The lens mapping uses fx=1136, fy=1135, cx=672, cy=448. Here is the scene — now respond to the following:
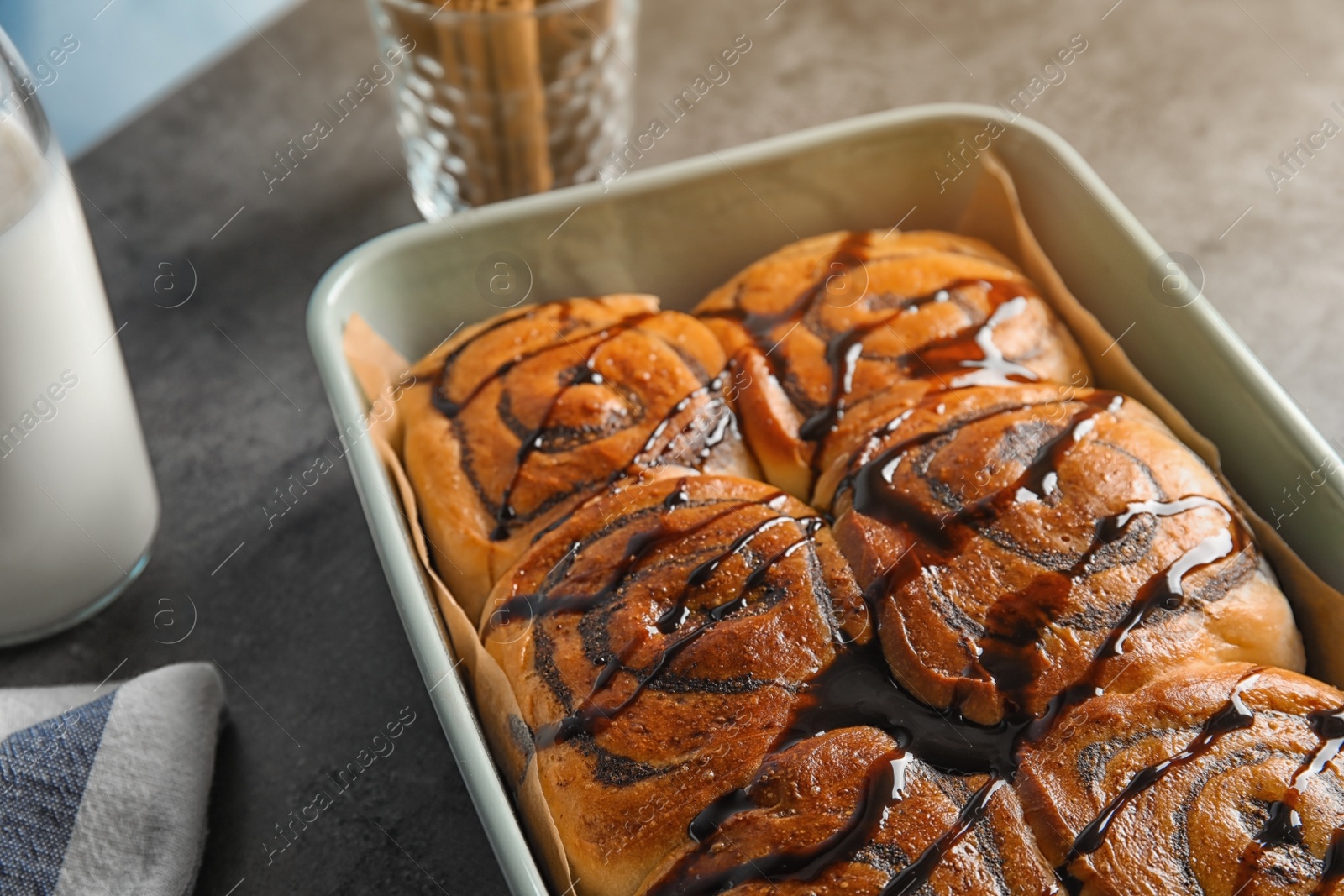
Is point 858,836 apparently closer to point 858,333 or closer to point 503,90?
point 858,333

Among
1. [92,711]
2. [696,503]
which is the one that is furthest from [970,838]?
[92,711]

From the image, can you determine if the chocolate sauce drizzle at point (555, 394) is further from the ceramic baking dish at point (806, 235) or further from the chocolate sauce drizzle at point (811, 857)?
the chocolate sauce drizzle at point (811, 857)

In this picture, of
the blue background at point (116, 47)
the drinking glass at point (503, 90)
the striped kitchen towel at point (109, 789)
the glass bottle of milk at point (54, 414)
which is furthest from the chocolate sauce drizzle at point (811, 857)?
the blue background at point (116, 47)

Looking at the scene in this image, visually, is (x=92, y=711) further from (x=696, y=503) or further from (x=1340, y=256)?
(x=1340, y=256)

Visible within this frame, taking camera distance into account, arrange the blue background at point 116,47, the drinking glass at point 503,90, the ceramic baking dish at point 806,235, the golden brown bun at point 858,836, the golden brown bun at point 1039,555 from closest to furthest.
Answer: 1. the golden brown bun at point 858,836
2. the golden brown bun at point 1039,555
3. the ceramic baking dish at point 806,235
4. the drinking glass at point 503,90
5. the blue background at point 116,47

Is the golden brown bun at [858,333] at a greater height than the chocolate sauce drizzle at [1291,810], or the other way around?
the golden brown bun at [858,333]
